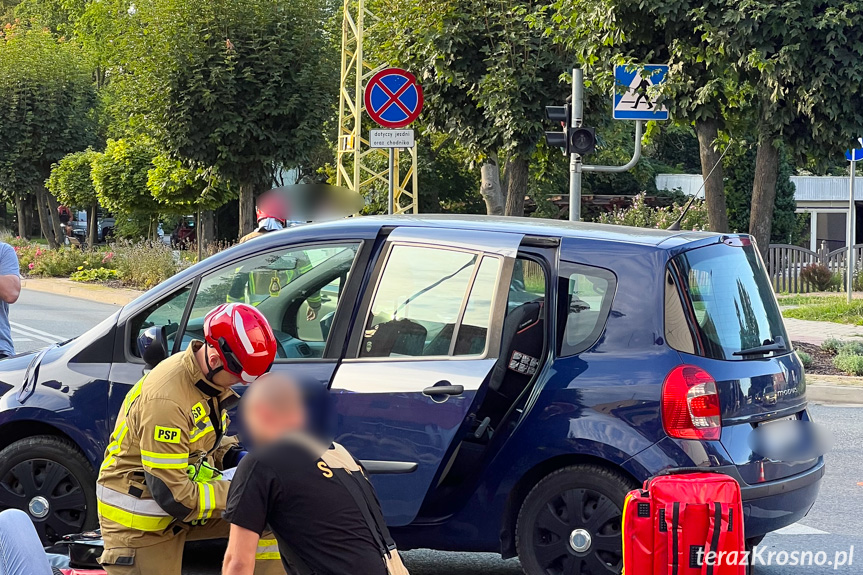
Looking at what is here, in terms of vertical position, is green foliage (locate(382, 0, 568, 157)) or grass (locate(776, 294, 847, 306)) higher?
green foliage (locate(382, 0, 568, 157))

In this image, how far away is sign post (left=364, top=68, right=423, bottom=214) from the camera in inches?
530

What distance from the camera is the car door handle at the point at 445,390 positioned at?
484 cm

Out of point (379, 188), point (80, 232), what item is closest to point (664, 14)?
point (379, 188)

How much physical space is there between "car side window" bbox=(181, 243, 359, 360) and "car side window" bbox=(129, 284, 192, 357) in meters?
0.07

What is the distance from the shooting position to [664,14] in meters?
13.6

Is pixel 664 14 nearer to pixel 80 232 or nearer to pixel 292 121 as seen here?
pixel 292 121

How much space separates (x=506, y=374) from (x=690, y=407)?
81 centimetres

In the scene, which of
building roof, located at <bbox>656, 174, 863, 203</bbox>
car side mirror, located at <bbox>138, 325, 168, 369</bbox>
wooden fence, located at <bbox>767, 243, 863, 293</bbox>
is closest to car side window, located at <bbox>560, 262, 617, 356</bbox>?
car side mirror, located at <bbox>138, 325, 168, 369</bbox>

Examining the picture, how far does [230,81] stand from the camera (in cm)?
2206

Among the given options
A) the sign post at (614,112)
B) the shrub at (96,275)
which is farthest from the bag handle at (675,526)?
the shrub at (96,275)

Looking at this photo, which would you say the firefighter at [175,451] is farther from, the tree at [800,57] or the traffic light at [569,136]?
the tree at [800,57]

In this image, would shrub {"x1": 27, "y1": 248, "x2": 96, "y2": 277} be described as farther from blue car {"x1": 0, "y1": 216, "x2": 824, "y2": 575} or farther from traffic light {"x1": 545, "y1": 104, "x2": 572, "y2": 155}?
blue car {"x1": 0, "y1": 216, "x2": 824, "y2": 575}

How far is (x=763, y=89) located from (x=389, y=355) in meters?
9.94

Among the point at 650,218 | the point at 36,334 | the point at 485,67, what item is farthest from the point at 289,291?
the point at 650,218
